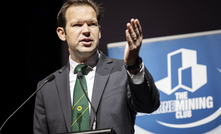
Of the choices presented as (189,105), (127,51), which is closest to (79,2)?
(127,51)

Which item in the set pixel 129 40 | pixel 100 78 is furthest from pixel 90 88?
pixel 129 40

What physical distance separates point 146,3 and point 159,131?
157 cm

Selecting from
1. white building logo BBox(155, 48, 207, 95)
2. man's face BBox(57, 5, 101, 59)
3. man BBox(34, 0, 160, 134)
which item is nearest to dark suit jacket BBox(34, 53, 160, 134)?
man BBox(34, 0, 160, 134)

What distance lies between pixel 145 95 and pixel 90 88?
0.45 meters

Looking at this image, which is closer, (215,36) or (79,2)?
(79,2)

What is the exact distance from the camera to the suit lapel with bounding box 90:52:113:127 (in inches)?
72.6

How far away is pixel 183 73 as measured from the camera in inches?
118

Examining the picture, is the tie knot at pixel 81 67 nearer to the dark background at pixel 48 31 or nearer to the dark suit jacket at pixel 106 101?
the dark suit jacket at pixel 106 101

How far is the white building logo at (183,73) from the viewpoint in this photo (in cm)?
294

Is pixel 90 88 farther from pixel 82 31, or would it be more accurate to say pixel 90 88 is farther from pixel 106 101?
pixel 82 31

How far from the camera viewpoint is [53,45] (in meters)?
3.84

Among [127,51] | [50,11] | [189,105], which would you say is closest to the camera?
[127,51]

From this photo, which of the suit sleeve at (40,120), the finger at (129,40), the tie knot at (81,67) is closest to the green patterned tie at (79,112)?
the tie knot at (81,67)

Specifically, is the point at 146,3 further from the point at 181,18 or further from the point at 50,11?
the point at 50,11
